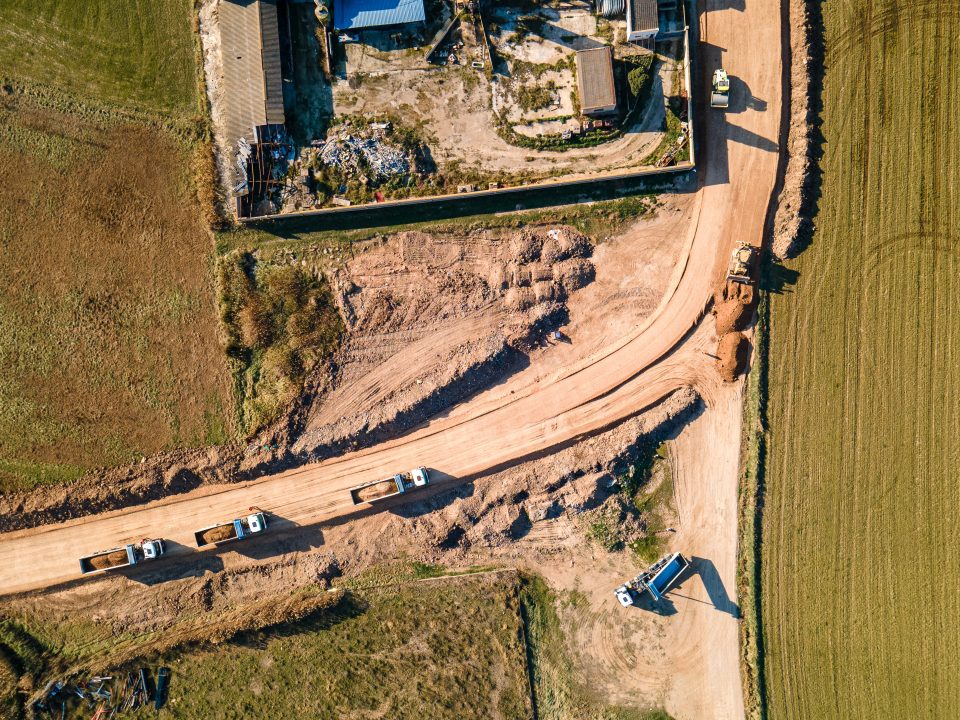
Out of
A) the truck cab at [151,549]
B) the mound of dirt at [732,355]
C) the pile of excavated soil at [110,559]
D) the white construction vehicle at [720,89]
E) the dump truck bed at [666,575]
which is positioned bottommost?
the dump truck bed at [666,575]

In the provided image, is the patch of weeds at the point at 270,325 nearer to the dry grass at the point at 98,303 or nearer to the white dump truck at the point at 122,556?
the dry grass at the point at 98,303

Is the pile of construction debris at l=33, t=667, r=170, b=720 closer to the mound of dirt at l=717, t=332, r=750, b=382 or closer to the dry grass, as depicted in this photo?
the dry grass

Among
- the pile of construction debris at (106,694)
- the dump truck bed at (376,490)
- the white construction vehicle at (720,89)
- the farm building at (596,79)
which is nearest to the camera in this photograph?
the farm building at (596,79)

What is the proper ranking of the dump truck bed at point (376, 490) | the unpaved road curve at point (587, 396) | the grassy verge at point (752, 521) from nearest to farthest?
the dump truck bed at point (376, 490)
the unpaved road curve at point (587, 396)
the grassy verge at point (752, 521)

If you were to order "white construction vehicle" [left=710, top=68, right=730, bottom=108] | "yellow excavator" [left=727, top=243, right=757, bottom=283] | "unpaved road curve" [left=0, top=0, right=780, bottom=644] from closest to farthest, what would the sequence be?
"white construction vehicle" [left=710, top=68, right=730, bottom=108] → "yellow excavator" [left=727, top=243, right=757, bottom=283] → "unpaved road curve" [left=0, top=0, right=780, bottom=644]

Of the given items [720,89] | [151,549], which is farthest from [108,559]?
[720,89]

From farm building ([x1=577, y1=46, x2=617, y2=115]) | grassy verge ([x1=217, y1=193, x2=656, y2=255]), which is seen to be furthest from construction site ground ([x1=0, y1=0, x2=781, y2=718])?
farm building ([x1=577, y1=46, x2=617, y2=115])

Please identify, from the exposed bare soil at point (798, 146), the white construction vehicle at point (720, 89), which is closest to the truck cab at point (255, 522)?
the exposed bare soil at point (798, 146)
